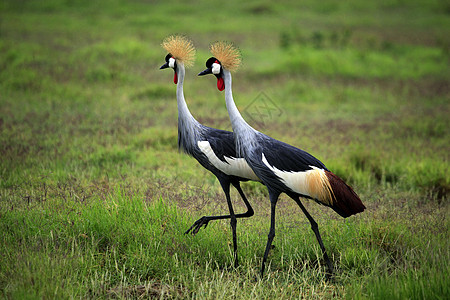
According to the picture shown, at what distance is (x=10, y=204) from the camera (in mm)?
4586

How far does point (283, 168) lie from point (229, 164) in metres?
0.53

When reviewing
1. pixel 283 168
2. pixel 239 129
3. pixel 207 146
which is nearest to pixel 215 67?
pixel 239 129

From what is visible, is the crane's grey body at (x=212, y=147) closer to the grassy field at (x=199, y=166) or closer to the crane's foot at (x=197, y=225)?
the crane's foot at (x=197, y=225)

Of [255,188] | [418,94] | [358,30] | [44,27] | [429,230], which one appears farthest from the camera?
[358,30]

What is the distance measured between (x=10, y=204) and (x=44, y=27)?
14796 millimetres

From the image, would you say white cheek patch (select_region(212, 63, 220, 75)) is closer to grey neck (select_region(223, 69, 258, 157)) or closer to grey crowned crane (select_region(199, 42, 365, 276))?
grey crowned crane (select_region(199, 42, 365, 276))

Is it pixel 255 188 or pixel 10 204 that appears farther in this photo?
pixel 255 188

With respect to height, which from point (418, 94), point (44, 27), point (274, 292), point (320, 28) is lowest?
point (274, 292)

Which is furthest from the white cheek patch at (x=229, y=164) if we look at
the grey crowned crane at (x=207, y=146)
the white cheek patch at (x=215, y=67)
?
the white cheek patch at (x=215, y=67)

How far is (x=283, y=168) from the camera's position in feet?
12.3

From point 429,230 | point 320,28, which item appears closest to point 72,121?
point 429,230

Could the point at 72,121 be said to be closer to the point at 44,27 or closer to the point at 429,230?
the point at 429,230

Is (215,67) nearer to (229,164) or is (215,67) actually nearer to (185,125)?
(185,125)

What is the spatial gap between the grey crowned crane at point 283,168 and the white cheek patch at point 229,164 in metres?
0.13
